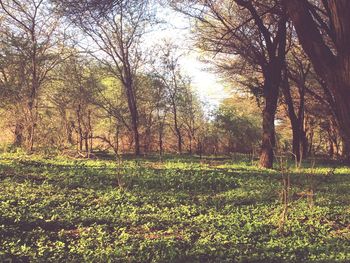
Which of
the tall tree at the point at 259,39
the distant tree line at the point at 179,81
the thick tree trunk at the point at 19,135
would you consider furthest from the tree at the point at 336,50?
the thick tree trunk at the point at 19,135

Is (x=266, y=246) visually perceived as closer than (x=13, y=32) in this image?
Yes

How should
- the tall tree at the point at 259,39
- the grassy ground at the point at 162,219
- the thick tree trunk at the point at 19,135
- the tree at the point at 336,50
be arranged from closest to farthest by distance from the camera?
1. the tree at the point at 336,50
2. the grassy ground at the point at 162,219
3. the tall tree at the point at 259,39
4. the thick tree trunk at the point at 19,135

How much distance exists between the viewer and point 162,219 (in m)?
6.63

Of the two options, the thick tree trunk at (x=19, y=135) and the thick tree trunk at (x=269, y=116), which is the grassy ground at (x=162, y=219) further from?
the thick tree trunk at (x=19, y=135)

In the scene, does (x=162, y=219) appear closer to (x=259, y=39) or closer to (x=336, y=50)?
(x=336, y=50)

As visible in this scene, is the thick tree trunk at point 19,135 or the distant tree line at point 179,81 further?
the thick tree trunk at point 19,135

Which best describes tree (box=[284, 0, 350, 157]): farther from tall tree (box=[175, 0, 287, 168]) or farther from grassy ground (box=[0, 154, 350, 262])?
tall tree (box=[175, 0, 287, 168])

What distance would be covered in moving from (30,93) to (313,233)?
51.3 ft

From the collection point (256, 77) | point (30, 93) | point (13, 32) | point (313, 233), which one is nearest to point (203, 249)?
point (313, 233)

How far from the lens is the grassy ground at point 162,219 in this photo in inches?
199

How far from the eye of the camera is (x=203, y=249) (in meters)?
5.17

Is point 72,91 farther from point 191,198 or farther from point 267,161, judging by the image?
point 191,198

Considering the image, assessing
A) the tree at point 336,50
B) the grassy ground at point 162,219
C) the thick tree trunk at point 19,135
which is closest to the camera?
the tree at point 336,50

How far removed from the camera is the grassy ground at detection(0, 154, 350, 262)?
5057 millimetres
